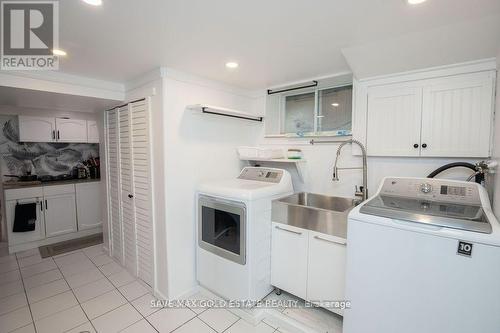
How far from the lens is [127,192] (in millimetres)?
2641

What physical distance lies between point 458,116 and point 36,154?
5329mm

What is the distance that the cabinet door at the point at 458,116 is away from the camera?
5.29 ft

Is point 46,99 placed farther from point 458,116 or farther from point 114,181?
point 458,116

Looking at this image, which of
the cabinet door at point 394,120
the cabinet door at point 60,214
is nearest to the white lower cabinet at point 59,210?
the cabinet door at point 60,214

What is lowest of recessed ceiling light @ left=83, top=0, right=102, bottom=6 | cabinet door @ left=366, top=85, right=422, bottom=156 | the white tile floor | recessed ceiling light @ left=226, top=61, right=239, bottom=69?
the white tile floor

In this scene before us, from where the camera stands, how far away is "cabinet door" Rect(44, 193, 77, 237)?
346 cm

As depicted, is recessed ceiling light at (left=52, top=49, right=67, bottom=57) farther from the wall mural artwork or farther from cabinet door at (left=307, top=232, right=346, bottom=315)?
the wall mural artwork

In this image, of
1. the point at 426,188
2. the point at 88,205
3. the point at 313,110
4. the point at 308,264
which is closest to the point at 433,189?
the point at 426,188

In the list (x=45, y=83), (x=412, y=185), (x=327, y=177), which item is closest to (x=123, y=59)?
(x=45, y=83)

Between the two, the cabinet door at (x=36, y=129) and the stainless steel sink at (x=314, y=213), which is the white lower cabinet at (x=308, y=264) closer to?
the stainless steel sink at (x=314, y=213)

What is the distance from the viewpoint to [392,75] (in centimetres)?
192

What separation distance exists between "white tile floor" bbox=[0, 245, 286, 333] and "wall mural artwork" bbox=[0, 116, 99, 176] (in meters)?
A: 1.46

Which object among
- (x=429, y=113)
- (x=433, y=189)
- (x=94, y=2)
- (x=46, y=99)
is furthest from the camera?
(x=46, y=99)

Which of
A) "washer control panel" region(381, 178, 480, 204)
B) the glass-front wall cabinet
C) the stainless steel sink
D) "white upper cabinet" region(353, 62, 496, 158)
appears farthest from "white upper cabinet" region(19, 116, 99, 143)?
"washer control panel" region(381, 178, 480, 204)
